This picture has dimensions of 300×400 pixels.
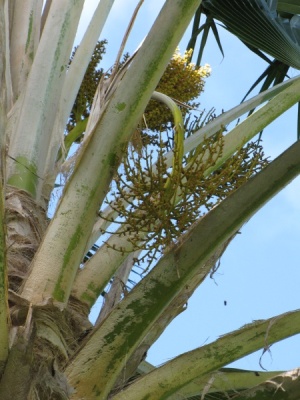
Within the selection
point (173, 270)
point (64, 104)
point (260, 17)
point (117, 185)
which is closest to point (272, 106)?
point (260, 17)

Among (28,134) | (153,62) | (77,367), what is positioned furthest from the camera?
(28,134)

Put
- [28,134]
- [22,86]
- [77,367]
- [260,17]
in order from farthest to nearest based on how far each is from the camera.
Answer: [260,17], [22,86], [28,134], [77,367]

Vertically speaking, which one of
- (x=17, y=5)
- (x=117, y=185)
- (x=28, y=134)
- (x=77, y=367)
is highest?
(x=17, y=5)

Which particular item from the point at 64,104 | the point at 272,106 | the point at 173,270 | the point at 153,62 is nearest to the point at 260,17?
the point at 272,106

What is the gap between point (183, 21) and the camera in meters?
1.97

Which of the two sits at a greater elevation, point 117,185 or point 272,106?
point 272,106

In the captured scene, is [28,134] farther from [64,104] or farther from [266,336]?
[266,336]

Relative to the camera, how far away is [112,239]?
227cm

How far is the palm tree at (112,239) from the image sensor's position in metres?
1.72

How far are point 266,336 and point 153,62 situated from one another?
28.1 inches

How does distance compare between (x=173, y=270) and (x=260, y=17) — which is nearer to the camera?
(x=173, y=270)

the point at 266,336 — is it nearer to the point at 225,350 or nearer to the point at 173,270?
the point at 225,350

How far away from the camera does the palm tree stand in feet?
5.64

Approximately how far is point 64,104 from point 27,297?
932 mm
